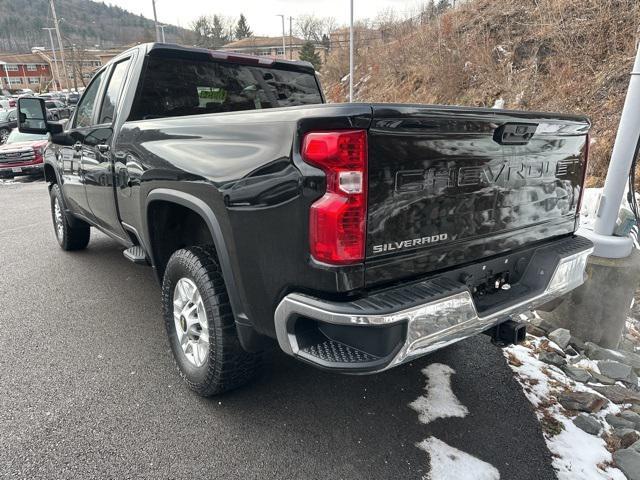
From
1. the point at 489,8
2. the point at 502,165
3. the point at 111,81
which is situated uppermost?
the point at 489,8

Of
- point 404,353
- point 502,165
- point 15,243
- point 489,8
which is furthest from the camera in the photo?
point 489,8

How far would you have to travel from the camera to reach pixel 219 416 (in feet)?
8.29

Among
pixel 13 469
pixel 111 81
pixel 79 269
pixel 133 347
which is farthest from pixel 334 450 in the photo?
pixel 79 269

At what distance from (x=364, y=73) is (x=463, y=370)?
2491 centimetres

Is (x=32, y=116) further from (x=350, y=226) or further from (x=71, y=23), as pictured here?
(x=71, y=23)

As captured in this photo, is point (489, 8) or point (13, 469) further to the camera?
point (489, 8)

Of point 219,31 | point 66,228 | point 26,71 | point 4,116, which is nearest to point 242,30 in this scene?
point 219,31

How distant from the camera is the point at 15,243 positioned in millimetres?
6148

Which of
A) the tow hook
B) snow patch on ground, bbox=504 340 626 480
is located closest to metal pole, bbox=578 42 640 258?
snow patch on ground, bbox=504 340 626 480

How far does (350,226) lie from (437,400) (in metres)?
1.56

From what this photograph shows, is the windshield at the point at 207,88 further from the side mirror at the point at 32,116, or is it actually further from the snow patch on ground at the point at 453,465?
A: the snow patch on ground at the point at 453,465

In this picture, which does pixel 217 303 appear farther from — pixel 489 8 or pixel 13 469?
pixel 489 8

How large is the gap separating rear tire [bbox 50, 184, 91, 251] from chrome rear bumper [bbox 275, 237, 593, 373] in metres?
4.29

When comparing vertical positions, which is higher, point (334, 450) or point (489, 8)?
point (489, 8)
